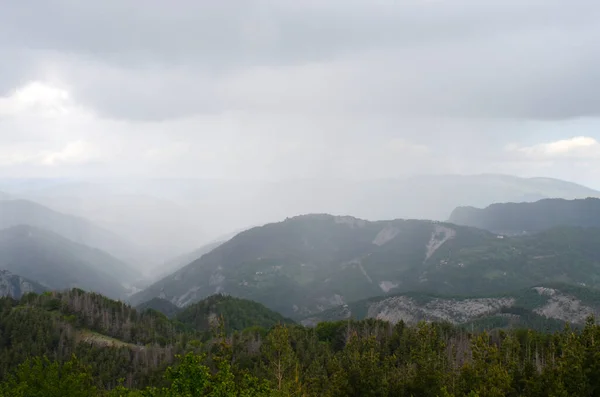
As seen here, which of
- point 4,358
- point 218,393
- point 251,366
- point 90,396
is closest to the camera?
point 218,393

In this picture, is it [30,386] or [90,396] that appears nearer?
[30,386]

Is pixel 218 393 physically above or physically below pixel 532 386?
above

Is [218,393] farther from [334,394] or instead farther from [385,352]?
[385,352]


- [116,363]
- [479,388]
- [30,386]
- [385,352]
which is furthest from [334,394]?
[116,363]

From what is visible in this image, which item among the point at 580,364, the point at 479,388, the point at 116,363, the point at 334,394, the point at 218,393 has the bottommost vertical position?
the point at 116,363

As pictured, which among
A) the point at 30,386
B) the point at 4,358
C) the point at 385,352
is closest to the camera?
the point at 30,386

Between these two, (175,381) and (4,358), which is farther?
(4,358)

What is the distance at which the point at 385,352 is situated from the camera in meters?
154

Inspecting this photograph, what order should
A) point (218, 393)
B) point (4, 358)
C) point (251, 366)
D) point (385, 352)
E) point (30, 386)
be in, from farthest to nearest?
point (4, 358) < point (251, 366) < point (385, 352) < point (30, 386) < point (218, 393)

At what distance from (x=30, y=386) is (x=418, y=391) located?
51725mm

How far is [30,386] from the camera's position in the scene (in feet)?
169

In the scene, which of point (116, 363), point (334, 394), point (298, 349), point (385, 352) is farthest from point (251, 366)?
point (334, 394)

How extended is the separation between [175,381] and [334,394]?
3420cm

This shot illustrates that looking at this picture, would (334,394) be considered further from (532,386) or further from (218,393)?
(218,393)
